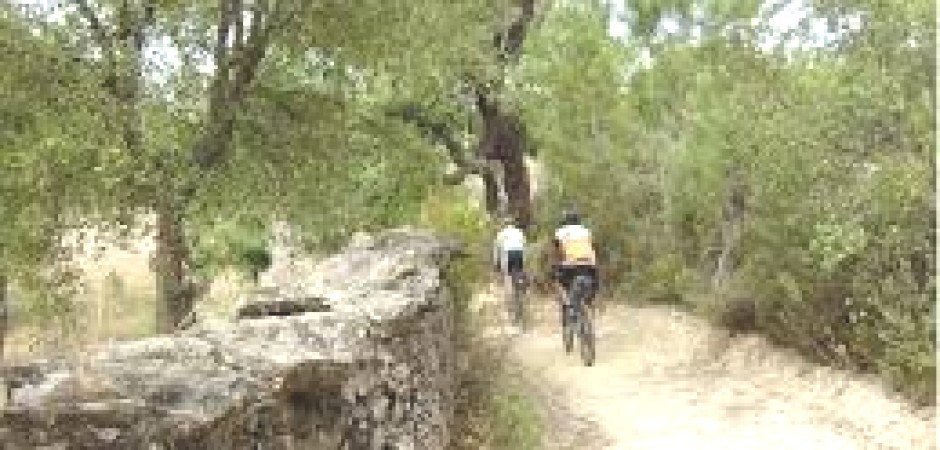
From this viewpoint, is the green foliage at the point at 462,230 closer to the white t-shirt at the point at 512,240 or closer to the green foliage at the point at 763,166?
the white t-shirt at the point at 512,240

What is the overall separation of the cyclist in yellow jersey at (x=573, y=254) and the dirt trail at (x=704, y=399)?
4.02 ft

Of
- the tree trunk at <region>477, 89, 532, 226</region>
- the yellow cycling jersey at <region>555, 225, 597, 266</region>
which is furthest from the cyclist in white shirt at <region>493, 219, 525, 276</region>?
the tree trunk at <region>477, 89, 532, 226</region>

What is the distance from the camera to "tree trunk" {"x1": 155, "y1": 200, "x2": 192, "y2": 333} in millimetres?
18781

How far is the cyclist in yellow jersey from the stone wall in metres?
6.08

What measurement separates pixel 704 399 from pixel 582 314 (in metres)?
3.69

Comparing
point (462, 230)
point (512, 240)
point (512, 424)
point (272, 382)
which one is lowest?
point (512, 424)

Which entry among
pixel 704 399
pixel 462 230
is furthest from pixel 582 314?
pixel 462 230

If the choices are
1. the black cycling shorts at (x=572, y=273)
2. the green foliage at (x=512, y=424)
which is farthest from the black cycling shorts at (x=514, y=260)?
the green foliage at (x=512, y=424)

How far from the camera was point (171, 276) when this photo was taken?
63.3 feet

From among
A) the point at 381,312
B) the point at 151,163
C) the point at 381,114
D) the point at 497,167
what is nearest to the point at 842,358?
the point at 381,312

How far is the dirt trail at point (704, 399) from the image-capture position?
14703 mm

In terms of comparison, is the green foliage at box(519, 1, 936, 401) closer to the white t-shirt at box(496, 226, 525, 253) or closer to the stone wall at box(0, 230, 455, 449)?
the white t-shirt at box(496, 226, 525, 253)

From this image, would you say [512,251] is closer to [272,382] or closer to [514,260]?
[514,260]

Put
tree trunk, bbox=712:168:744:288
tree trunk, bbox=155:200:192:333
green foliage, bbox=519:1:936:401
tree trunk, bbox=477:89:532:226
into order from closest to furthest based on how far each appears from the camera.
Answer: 1. green foliage, bbox=519:1:936:401
2. tree trunk, bbox=155:200:192:333
3. tree trunk, bbox=712:168:744:288
4. tree trunk, bbox=477:89:532:226
